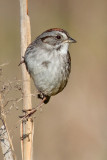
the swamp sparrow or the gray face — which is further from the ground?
the gray face

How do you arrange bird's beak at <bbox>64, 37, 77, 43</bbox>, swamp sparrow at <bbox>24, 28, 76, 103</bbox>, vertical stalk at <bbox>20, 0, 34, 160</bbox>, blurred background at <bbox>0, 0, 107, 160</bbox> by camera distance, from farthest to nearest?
blurred background at <bbox>0, 0, 107, 160</bbox>, bird's beak at <bbox>64, 37, 77, 43</bbox>, swamp sparrow at <bbox>24, 28, 76, 103</bbox>, vertical stalk at <bbox>20, 0, 34, 160</bbox>

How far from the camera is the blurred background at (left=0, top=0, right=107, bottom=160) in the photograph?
200 inches

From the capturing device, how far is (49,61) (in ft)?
13.2

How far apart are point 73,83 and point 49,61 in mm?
1687

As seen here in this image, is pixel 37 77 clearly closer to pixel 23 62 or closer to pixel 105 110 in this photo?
pixel 23 62

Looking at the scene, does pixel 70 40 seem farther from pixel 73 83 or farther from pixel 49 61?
pixel 73 83

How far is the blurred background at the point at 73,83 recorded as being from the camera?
508 cm

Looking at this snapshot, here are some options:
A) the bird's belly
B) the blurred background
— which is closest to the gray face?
the bird's belly

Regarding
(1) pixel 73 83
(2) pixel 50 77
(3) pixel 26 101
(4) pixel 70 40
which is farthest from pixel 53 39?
(1) pixel 73 83

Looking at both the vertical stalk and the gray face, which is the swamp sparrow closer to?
the gray face

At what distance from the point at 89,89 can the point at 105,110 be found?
1.34 feet

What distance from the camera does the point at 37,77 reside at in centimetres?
391

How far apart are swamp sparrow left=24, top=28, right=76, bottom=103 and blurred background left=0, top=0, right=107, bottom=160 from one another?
1.58ft

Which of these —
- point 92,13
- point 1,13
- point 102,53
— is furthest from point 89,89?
point 1,13
